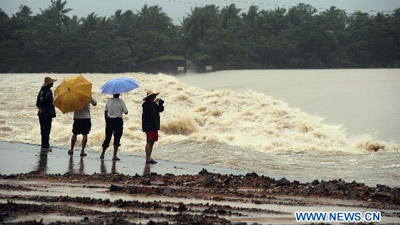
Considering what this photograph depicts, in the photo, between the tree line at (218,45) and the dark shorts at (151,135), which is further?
the tree line at (218,45)

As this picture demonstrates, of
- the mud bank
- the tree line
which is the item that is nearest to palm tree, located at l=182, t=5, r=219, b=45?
the tree line

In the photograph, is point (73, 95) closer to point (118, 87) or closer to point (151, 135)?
point (118, 87)

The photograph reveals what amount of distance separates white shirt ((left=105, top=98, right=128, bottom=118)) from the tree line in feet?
208

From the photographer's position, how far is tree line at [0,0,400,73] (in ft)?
251

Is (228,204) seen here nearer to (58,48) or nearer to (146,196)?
(146,196)

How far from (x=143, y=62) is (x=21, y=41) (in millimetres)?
15405

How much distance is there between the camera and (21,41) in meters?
75.6

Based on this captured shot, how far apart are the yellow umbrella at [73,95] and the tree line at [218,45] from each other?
62.7m

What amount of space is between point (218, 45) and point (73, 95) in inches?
2791

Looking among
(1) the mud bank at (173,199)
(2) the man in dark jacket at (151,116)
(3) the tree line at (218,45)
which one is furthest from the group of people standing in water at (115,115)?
(3) the tree line at (218,45)

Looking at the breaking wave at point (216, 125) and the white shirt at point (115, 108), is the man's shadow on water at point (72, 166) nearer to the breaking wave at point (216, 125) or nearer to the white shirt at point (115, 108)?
the white shirt at point (115, 108)

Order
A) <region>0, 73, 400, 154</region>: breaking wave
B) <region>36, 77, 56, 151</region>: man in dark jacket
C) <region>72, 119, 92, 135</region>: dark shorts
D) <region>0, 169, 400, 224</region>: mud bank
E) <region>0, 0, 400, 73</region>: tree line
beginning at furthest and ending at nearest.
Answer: <region>0, 0, 400, 73</region>: tree line
<region>0, 73, 400, 154</region>: breaking wave
<region>36, 77, 56, 151</region>: man in dark jacket
<region>72, 119, 92, 135</region>: dark shorts
<region>0, 169, 400, 224</region>: mud bank

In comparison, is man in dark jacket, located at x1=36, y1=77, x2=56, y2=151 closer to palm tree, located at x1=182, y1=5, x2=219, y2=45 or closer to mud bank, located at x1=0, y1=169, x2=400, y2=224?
mud bank, located at x1=0, y1=169, x2=400, y2=224

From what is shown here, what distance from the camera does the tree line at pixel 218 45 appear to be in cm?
7638
